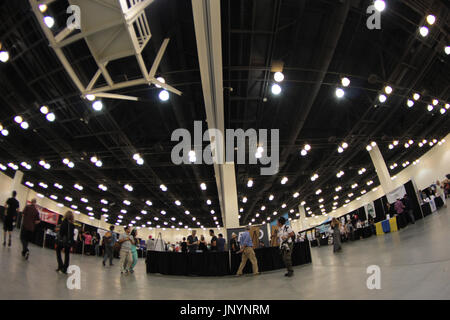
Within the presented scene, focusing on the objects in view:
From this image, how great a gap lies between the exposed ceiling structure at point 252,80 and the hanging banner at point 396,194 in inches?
119

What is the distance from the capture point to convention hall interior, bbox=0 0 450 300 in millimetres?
4383

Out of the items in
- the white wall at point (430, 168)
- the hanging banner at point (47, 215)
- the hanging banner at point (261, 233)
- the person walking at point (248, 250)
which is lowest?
the person walking at point (248, 250)

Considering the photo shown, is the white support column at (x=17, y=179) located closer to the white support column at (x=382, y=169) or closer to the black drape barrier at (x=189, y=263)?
the black drape barrier at (x=189, y=263)

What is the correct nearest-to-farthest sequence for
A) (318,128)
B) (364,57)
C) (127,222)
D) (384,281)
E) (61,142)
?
1. (384,281)
2. (364,57)
3. (61,142)
4. (318,128)
5. (127,222)

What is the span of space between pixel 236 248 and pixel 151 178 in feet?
28.6

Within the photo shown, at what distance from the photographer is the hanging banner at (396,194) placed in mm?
12938

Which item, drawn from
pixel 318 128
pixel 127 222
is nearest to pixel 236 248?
pixel 318 128

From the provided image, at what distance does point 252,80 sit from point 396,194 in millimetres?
12099

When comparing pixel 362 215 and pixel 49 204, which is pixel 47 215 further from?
pixel 362 215

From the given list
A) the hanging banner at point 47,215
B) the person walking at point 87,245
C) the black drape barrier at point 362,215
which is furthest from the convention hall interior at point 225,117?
the hanging banner at point 47,215

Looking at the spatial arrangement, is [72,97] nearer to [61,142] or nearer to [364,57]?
[61,142]

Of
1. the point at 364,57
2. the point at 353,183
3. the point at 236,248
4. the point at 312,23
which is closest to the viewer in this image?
the point at 312,23

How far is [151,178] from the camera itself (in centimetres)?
1567

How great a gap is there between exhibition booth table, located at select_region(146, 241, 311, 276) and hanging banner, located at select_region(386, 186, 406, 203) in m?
8.12
